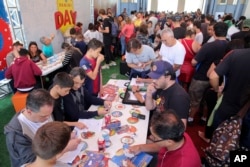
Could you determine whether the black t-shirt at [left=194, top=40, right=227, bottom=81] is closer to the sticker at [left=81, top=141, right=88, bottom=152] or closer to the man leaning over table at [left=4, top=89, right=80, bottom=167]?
the sticker at [left=81, top=141, right=88, bottom=152]

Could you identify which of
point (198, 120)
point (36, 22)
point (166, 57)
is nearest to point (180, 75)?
point (166, 57)

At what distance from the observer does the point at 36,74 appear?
3.24 m

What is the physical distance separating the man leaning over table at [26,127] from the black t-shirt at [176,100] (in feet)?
3.30

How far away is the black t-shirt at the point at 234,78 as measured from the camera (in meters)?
1.84

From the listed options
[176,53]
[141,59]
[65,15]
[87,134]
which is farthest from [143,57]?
[65,15]

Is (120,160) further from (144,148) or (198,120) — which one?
(198,120)

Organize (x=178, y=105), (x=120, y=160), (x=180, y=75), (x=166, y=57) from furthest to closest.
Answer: (x=180, y=75) < (x=166, y=57) < (x=178, y=105) < (x=120, y=160)

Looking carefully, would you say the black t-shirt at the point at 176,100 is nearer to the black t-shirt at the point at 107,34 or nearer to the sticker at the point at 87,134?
the sticker at the point at 87,134

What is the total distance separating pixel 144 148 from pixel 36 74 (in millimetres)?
2426

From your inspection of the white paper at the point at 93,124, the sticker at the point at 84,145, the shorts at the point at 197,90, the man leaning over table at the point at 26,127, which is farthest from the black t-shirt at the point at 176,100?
the shorts at the point at 197,90

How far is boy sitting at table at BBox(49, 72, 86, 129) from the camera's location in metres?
1.83

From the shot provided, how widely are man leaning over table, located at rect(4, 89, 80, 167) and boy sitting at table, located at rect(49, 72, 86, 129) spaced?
332 millimetres

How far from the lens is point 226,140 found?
1.78 meters

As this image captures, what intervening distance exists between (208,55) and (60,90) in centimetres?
Answer: 208
